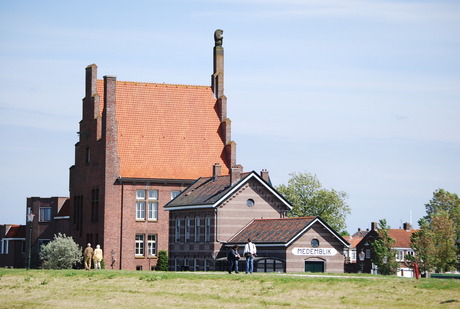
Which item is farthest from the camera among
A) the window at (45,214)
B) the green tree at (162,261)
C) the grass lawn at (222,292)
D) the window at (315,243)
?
the window at (45,214)

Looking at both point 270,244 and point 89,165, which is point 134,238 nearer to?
point 89,165

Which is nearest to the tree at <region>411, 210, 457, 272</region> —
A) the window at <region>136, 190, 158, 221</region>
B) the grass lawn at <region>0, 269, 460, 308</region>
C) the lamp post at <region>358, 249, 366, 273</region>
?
the lamp post at <region>358, 249, 366, 273</region>

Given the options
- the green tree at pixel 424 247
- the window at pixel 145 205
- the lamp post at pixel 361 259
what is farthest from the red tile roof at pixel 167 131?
the lamp post at pixel 361 259

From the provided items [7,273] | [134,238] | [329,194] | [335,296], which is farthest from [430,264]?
[335,296]

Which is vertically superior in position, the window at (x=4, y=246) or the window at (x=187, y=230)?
the window at (x=187, y=230)

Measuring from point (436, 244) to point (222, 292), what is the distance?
73644 millimetres

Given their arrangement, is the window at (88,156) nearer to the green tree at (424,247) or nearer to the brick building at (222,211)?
the brick building at (222,211)

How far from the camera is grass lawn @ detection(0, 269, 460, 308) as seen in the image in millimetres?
42094

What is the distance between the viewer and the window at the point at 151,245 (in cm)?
8319

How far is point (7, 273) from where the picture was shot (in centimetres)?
5950

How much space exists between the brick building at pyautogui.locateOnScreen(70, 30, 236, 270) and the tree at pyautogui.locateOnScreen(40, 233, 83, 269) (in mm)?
2806

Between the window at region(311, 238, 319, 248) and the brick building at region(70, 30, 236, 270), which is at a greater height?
the brick building at region(70, 30, 236, 270)

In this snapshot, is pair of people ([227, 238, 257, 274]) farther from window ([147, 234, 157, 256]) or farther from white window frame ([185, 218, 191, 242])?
window ([147, 234, 157, 256])

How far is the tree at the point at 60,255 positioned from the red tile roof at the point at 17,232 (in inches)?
1005
